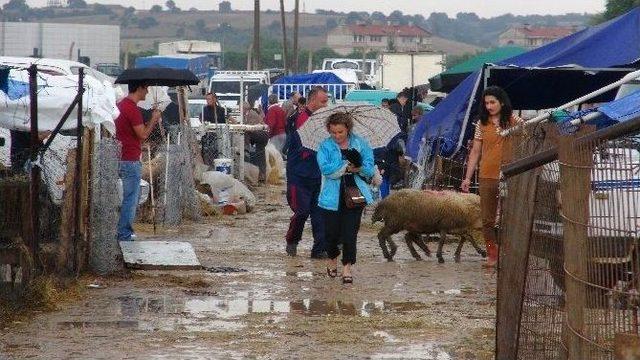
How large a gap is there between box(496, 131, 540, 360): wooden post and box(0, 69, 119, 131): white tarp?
21.5 feet

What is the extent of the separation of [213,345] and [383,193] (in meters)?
11.5

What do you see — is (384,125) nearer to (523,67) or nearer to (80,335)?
(523,67)

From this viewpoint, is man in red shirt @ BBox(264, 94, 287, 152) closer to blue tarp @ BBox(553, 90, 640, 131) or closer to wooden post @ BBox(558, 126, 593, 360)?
blue tarp @ BBox(553, 90, 640, 131)

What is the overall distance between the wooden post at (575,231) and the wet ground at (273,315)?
267 centimetres

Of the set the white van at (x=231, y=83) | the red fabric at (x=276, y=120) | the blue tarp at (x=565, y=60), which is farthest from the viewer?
the white van at (x=231, y=83)

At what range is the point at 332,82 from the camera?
40.2m

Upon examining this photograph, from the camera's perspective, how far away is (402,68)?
59.5m

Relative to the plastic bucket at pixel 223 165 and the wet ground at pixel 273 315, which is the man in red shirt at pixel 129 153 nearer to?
the wet ground at pixel 273 315

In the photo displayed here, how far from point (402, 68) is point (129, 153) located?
4600 centimetres

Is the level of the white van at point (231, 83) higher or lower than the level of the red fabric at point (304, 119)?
higher

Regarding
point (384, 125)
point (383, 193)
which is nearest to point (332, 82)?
point (383, 193)

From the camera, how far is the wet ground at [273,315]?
929 cm

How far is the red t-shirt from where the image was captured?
13961 millimetres

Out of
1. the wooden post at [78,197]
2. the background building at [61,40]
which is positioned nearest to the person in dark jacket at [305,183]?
the wooden post at [78,197]
